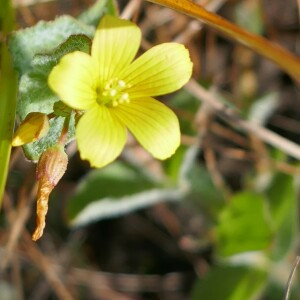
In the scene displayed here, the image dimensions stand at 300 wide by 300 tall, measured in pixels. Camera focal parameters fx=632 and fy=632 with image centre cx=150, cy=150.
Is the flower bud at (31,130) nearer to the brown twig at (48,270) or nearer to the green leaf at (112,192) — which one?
the green leaf at (112,192)

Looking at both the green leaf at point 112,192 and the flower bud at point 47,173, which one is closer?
the flower bud at point 47,173

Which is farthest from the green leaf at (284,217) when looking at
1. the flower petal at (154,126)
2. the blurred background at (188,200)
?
the flower petal at (154,126)

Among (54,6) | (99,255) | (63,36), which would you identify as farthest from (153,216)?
(63,36)

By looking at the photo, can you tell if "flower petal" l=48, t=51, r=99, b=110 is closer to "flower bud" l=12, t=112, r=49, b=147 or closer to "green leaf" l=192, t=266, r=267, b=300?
"flower bud" l=12, t=112, r=49, b=147

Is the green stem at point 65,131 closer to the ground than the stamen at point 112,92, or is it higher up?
closer to the ground

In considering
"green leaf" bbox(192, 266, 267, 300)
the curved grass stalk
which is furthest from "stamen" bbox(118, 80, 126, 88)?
"green leaf" bbox(192, 266, 267, 300)

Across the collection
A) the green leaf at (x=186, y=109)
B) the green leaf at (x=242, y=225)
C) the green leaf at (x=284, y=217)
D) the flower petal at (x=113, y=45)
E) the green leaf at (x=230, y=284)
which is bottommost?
the green leaf at (x=230, y=284)
